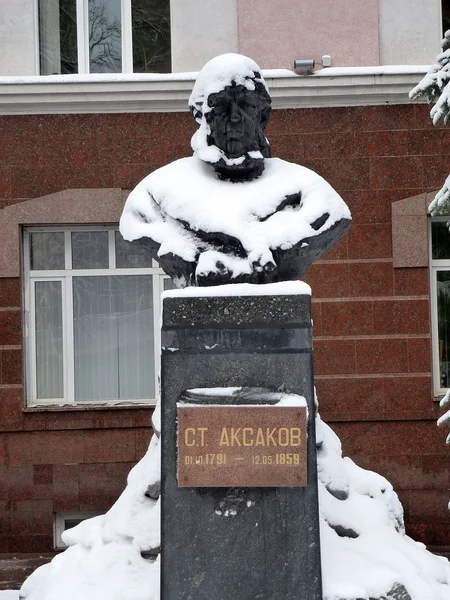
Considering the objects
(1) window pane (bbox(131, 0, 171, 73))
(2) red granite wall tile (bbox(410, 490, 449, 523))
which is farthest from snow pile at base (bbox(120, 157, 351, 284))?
(2) red granite wall tile (bbox(410, 490, 449, 523))

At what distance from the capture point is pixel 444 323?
31.6 ft

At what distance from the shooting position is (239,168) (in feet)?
17.7

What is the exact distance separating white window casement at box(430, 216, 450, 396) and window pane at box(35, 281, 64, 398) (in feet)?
11.4

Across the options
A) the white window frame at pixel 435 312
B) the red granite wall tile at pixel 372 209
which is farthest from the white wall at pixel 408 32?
the white window frame at pixel 435 312

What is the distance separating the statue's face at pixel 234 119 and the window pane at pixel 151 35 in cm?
439

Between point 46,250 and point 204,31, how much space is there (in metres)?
2.47

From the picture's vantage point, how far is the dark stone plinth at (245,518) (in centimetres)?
472

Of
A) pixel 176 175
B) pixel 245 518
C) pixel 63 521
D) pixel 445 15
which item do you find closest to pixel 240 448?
pixel 245 518

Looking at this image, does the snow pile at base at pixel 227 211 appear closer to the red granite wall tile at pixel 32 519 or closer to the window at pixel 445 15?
the red granite wall tile at pixel 32 519

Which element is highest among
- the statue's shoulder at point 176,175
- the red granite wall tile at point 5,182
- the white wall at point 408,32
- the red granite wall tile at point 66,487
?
the white wall at point 408,32

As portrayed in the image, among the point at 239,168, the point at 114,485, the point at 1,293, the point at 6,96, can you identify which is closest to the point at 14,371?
the point at 1,293

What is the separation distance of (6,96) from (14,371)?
245 centimetres

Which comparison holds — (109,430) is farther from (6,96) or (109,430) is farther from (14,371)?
(6,96)

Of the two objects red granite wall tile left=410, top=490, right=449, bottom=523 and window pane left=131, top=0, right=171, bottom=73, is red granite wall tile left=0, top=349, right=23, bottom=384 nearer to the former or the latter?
window pane left=131, top=0, right=171, bottom=73
